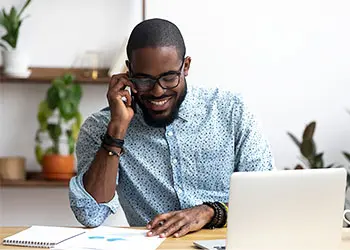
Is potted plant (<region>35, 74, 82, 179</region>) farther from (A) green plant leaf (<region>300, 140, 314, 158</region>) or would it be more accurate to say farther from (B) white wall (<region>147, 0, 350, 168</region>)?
(A) green plant leaf (<region>300, 140, 314, 158</region>)

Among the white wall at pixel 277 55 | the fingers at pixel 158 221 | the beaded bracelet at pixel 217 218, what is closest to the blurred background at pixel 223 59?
the white wall at pixel 277 55

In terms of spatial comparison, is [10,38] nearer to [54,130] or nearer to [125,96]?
[54,130]

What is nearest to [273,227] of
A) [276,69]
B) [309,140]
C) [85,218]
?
[85,218]

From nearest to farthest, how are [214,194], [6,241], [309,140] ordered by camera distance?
[6,241], [214,194], [309,140]

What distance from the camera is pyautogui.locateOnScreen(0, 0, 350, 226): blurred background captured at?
376 centimetres

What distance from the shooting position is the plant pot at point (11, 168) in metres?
3.71

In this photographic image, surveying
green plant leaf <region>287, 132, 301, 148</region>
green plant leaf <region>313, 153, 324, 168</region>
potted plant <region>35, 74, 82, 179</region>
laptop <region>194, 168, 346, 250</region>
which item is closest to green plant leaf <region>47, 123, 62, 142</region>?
potted plant <region>35, 74, 82, 179</region>

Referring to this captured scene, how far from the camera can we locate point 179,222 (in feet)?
6.66

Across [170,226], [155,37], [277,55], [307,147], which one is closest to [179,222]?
[170,226]

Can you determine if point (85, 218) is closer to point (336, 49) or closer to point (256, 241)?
point (256, 241)

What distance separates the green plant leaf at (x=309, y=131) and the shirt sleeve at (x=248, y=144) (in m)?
1.26

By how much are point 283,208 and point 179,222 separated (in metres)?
0.45

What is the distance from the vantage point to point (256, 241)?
1661mm

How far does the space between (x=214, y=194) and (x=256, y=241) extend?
67cm
